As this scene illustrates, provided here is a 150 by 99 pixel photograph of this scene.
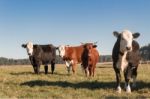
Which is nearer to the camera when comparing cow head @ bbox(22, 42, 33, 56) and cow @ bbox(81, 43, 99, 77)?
cow @ bbox(81, 43, 99, 77)

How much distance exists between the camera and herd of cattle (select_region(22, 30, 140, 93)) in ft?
50.5

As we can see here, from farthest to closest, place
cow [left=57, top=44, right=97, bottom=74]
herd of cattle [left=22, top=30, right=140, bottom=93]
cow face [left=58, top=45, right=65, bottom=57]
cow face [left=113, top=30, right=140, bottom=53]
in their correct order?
1. cow face [left=58, top=45, right=65, bottom=57]
2. cow [left=57, top=44, right=97, bottom=74]
3. herd of cattle [left=22, top=30, right=140, bottom=93]
4. cow face [left=113, top=30, right=140, bottom=53]

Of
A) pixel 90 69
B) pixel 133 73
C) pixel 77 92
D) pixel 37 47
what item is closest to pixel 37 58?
pixel 37 47

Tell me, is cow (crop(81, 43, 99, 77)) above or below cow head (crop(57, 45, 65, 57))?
below

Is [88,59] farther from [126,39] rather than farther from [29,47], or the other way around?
[126,39]

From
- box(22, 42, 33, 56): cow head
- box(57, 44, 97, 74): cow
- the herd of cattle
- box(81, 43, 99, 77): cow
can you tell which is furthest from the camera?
box(57, 44, 97, 74): cow

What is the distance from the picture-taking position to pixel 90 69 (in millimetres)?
24094

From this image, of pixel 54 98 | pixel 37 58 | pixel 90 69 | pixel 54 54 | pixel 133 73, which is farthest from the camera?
pixel 54 54

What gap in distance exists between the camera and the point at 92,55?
2430cm

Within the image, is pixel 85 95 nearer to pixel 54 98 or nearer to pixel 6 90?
pixel 54 98

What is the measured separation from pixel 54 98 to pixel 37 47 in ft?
53.5

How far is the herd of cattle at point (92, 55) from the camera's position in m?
15.4

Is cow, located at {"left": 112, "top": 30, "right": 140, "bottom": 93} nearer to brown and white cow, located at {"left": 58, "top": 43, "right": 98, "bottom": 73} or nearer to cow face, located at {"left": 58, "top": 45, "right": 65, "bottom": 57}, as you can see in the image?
brown and white cow, located at {"left": 58, "top": 43, "right": 98, "bottom": 73}

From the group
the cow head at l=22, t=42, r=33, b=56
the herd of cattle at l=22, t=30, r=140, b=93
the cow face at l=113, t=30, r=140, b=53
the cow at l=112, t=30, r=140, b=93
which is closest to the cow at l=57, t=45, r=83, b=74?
the herd of cattle at l=22, t=30, r=140, b=93
